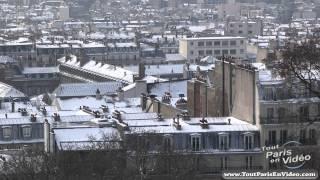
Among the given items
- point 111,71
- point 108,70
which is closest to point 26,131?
point 111,71

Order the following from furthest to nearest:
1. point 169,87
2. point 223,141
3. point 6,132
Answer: point 169,87, point 6,132, point 223,141

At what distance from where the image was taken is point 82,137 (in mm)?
39219

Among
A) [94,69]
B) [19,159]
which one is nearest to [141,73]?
[94,69]

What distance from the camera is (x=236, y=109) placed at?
42.0 m

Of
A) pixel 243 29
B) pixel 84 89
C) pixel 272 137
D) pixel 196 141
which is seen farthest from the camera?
pixel 243 29

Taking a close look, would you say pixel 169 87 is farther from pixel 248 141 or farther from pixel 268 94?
pixel 268 94

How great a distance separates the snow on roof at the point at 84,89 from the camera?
71250mm

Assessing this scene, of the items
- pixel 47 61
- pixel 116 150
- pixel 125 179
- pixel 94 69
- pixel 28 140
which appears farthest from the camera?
pixel 47 61

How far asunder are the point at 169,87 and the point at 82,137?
25.7 meters

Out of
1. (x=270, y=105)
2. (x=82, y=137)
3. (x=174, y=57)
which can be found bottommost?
(x=174, y=57)

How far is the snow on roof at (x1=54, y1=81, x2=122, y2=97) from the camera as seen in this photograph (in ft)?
234

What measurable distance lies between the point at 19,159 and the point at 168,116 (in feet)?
46.1

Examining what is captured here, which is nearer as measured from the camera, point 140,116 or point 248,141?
point 248,141

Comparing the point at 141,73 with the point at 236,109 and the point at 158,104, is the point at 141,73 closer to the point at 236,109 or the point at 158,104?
the point at 158,104
